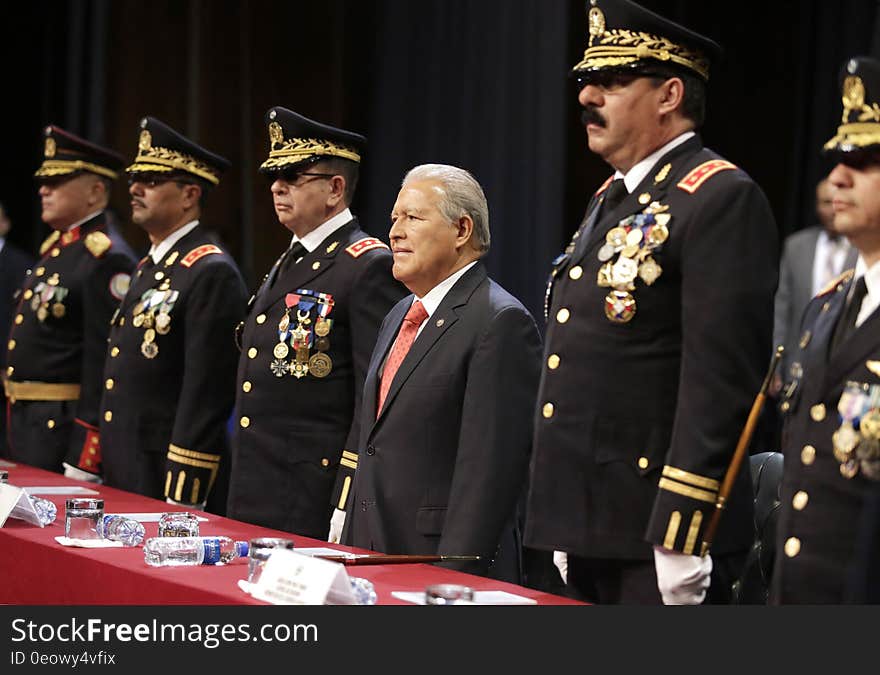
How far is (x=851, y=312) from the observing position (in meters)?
2.19

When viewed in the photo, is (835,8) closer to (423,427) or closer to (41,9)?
(423,427)

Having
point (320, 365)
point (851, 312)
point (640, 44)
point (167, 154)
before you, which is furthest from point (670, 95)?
point (167, 154)

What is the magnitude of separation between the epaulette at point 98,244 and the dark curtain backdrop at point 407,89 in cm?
147

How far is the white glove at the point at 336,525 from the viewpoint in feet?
11.3

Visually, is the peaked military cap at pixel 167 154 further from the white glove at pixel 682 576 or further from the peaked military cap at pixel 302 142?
the white glove at pixel 682 576

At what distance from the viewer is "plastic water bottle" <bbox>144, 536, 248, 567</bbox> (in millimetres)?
2531

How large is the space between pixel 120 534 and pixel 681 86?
1345 millimetres

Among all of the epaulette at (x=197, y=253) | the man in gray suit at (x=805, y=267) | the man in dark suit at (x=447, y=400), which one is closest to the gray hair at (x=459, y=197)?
the man in dark suit at (x=447, y=400)

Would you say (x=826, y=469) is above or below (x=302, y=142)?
below

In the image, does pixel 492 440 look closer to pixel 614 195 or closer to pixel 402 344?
pixel 402 344

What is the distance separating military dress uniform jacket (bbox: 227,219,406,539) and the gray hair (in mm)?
531

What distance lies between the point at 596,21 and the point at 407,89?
3.41m

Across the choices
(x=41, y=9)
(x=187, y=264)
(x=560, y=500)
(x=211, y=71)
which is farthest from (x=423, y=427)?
(x=41, y=9)

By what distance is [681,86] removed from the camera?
2.66 m
